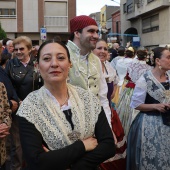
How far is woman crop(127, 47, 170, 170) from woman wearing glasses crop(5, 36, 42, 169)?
1.45 metres

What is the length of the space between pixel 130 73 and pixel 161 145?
3.10 m

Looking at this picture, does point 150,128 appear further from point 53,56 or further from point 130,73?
point 130,73

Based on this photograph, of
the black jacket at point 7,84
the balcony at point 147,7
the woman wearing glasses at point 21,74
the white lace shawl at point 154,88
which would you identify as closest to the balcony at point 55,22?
the balcony at point 147,7

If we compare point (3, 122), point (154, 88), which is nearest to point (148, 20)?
point (154, 88)

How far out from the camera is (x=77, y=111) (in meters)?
2.32

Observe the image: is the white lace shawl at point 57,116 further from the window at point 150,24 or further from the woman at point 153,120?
the window at point 150,24

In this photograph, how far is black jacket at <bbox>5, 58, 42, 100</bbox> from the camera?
14.9 feet

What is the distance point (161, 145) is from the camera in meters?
3.90

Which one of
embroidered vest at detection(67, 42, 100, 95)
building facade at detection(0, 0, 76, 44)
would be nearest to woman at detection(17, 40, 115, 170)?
embroidered vest at detection(67, 42, 100, 95)

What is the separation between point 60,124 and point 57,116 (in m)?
0.07

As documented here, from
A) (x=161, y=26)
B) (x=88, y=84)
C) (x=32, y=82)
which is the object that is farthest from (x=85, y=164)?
(x=161, y=26)

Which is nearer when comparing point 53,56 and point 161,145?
point 53,56

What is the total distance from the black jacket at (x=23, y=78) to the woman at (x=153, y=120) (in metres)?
1.42

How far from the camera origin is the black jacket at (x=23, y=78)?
179 inches
